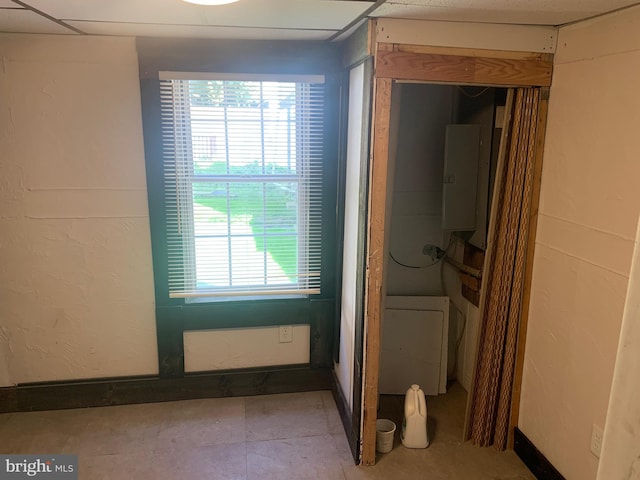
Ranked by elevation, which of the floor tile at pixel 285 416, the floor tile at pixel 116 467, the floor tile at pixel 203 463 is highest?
the floor tile at pixel 285 416

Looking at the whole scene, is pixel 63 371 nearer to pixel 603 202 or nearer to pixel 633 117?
pixel 603 202

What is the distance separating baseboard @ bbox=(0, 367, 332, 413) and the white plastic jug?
67 cm

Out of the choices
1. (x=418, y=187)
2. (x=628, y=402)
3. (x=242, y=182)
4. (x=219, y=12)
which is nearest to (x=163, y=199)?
(x=242, y=182)

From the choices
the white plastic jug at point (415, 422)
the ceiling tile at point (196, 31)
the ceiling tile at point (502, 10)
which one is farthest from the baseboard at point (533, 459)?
the ceiling tile at point (196, 31)

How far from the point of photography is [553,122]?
215cm

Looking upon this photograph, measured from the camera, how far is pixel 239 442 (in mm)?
2531

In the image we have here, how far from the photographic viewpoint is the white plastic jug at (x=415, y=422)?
8.07 ft

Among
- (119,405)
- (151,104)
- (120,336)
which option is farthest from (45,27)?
(119,405)

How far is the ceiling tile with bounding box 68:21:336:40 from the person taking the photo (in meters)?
2.18

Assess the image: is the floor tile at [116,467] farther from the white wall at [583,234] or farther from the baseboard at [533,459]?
the white wall at [583,234]

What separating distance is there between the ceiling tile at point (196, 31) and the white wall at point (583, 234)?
1.11m

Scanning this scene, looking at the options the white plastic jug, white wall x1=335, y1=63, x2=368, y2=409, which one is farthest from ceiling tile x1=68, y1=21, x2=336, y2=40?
the white plastic jug

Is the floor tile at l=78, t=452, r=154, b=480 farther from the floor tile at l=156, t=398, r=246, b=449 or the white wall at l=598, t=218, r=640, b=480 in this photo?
the white wall at l=598, t=218, r=640, b=480

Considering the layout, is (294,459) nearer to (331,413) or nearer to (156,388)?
(331,413)
